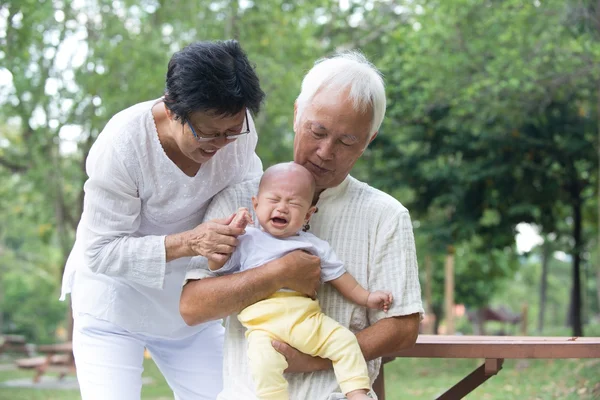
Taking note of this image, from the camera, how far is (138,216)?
287 cm

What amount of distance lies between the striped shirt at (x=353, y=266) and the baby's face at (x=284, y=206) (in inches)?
8.6

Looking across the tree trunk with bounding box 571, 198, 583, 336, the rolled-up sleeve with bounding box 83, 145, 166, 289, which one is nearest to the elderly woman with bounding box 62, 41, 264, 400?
the rolled-up sleeve with bounding box 83, 145, 166, 289

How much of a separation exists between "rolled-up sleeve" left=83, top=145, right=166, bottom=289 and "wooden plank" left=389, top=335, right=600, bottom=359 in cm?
105

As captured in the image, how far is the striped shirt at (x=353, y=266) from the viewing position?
2.62m

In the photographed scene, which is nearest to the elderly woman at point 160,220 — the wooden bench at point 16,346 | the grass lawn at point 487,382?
the grass lawn at point 487,382

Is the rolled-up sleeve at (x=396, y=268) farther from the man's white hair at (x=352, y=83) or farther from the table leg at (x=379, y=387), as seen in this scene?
the table leg at (x=379, y=387)

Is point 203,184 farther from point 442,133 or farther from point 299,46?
point 299,46

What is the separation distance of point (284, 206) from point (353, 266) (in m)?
0.34

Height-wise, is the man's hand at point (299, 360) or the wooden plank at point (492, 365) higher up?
the wooden plank at point (492, 365)

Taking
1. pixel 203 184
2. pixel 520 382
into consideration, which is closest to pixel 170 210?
pixel 203 184

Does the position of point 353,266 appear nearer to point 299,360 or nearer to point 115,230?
point 299,360

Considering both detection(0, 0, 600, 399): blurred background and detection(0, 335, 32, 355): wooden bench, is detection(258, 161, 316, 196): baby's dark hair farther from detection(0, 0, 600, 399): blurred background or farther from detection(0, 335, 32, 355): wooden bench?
detection(0, 335, 32, 355): wooden bench

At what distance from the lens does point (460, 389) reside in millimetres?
3590

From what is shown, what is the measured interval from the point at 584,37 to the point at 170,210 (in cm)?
836
